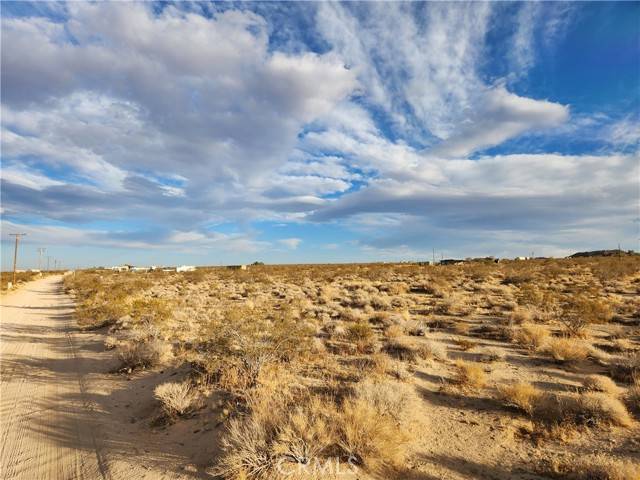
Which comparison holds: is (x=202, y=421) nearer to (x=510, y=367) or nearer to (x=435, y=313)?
(x=510, y=367)

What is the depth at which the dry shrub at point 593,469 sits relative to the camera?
4516 millimetres

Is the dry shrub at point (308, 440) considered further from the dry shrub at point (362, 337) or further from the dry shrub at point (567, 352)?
the dry shrub at point (567, 352)

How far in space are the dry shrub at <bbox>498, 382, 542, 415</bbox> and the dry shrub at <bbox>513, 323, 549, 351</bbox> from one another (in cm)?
403

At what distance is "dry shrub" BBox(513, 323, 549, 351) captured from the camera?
35.8 ft

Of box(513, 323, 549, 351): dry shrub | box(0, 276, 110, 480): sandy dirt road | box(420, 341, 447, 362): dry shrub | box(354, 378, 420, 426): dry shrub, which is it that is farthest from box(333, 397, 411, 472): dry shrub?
box(513, 323, 549, 351): dry shrub

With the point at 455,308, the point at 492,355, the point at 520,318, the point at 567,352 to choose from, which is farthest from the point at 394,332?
the point at 455,308

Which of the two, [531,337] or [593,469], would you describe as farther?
A: [531,337]

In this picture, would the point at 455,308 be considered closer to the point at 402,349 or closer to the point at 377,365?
the point at 402,349

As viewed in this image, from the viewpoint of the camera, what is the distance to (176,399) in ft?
24.0

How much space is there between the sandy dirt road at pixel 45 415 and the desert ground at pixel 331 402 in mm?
36

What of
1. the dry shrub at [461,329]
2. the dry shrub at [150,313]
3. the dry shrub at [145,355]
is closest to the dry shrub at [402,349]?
the dry shrub at [461,329]

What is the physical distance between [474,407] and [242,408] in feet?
15.0

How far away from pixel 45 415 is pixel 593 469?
975 centimetres

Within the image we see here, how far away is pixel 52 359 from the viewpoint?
38.8ft
